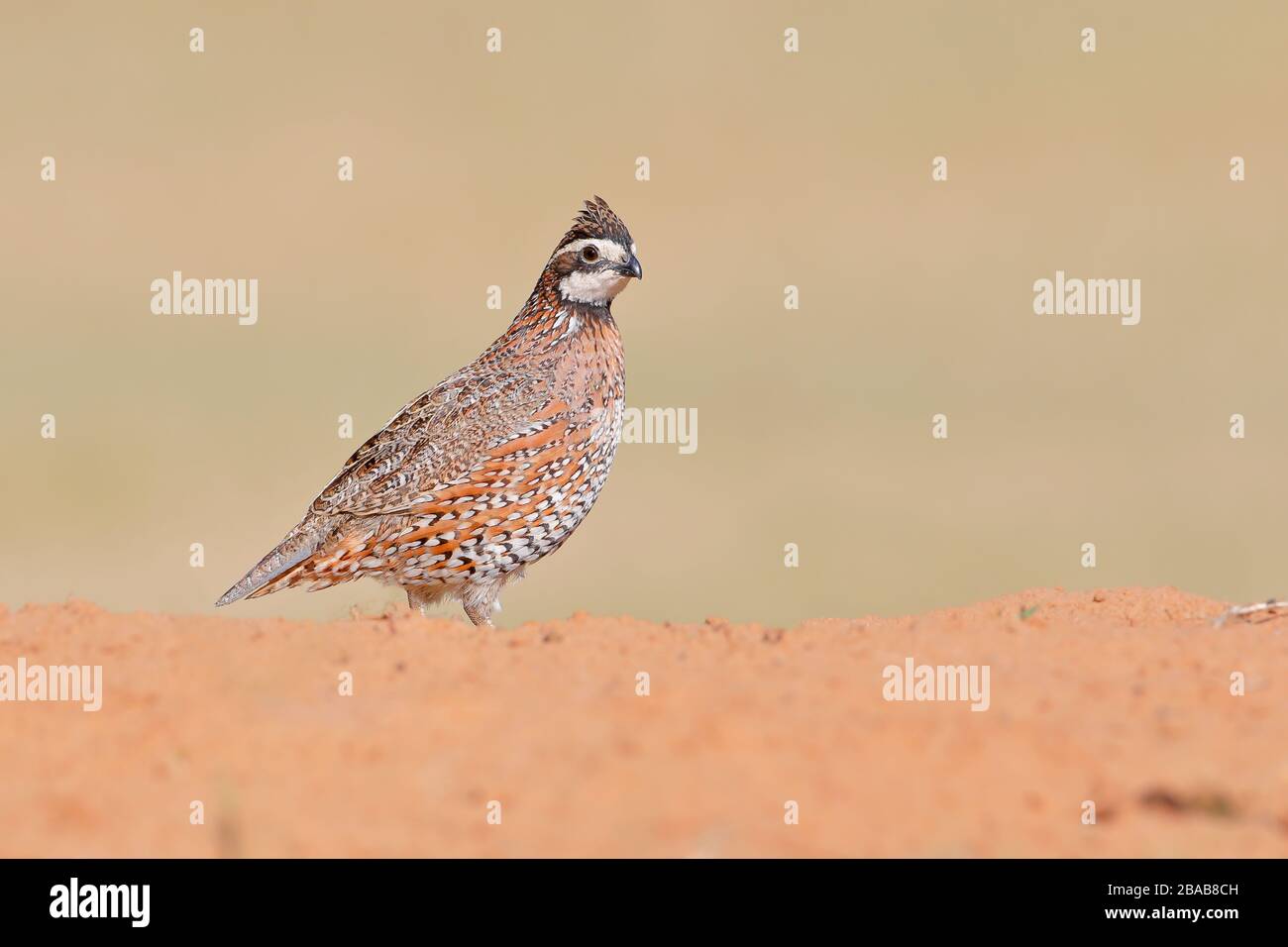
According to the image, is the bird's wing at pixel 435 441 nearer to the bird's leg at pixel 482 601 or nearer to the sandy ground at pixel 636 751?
the bird's leg at pixel 482 601

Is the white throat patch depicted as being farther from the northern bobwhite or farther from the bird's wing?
the bird's wing

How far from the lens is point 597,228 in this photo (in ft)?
41.3

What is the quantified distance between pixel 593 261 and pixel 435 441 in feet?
6.06

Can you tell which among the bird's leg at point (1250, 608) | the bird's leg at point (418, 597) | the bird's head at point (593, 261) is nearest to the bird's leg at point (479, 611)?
the bird's leg at point (418, 597)

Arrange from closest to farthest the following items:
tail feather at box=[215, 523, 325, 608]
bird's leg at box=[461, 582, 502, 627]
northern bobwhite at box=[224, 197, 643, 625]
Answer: northern bobwhite at box=[224, 197, 643, 625] < tail feather at box=[215, 523, 325, 608] < bird's leg at box=[461, 582, 502, 627]

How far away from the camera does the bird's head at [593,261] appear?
1255 cm

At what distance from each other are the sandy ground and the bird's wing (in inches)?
111

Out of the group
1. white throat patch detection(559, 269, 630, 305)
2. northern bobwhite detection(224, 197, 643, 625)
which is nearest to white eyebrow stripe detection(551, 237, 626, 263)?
white throat patch detection(559, 269, 630, 305)

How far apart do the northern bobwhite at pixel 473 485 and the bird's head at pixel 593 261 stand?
0.37 metres

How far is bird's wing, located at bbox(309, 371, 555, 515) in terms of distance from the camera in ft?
37.6

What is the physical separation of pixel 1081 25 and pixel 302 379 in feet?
95.6

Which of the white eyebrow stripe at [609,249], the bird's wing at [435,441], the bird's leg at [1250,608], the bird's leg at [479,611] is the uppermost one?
the white eyebrow stripe at [609,249]

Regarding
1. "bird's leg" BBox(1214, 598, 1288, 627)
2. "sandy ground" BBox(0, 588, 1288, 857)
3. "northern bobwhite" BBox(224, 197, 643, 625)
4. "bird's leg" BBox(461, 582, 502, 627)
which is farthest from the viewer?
"bird's leg" BBox(461, 582, 502, 627)

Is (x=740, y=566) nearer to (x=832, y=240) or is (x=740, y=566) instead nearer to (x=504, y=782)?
(x=832, y=240)
